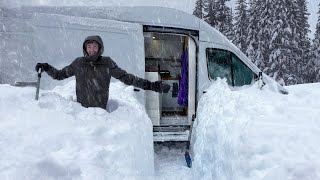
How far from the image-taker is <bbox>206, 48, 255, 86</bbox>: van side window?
7754 millimetres

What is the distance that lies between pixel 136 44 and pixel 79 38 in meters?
1.01

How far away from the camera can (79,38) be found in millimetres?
6512

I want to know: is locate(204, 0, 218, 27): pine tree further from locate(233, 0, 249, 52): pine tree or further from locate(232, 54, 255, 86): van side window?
locate(232, 54, 255, 86): van side window

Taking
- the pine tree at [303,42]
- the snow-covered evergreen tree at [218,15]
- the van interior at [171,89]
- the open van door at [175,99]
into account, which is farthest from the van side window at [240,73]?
Result: the snow-covered evergreen tree at [218,15]

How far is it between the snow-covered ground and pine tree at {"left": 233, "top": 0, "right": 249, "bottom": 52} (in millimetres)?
24547

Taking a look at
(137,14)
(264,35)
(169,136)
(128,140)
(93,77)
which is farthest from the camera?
(264,35)

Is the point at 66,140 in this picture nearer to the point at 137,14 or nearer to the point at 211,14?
the point at 137,14

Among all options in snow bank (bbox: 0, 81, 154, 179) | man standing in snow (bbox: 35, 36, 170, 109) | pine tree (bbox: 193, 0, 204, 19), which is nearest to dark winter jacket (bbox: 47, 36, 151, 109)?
man standing in snow (bbox: 35, 36, 170, 109)

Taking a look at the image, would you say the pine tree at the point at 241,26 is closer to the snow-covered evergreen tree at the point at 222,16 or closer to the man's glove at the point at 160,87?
the snow-covered evergreen tree at the point at 222,16

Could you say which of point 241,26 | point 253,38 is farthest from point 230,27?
point 253,38

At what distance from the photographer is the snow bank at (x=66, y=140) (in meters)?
2.80

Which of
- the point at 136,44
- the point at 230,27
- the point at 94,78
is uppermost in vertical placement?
the point at 230,27

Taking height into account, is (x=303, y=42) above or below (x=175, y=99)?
above

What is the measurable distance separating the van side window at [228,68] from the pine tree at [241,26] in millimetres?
21318
